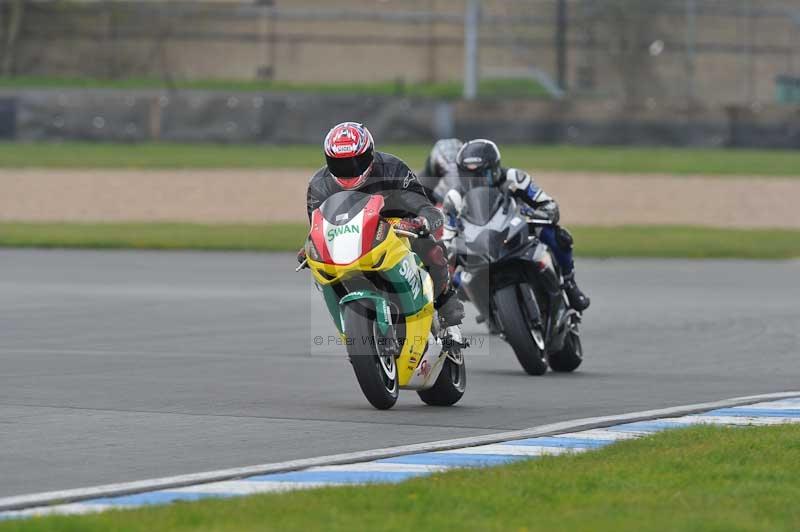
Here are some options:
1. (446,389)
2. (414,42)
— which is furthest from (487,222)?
(414,42)

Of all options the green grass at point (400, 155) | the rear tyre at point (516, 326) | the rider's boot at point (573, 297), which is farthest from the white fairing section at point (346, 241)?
the green grass at point (400, 155)

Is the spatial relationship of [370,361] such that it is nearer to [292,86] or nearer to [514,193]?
[514,193]

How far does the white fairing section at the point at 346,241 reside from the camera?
10.1 metres

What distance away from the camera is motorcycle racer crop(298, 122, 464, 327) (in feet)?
33.9

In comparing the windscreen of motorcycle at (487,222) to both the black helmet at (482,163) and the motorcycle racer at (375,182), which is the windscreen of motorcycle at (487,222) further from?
the motorcycle racer at (375,182)

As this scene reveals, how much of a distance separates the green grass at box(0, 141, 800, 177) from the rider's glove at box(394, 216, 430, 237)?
26608mm

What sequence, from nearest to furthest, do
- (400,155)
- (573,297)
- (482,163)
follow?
(482,163) < (573,297) < (400,155)

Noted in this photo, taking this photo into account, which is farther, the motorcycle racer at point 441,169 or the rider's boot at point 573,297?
the motorcycle racer at point 441,169

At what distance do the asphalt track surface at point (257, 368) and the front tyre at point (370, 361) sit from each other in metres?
0.14

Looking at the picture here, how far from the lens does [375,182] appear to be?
1051 centimetres

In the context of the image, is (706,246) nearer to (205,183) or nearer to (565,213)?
(565,213)

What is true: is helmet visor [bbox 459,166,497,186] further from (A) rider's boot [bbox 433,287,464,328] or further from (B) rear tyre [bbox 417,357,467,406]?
(B) rear tyre [bbox 417,357,467,406]

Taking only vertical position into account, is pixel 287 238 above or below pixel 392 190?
below

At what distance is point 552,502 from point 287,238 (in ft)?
68.0
